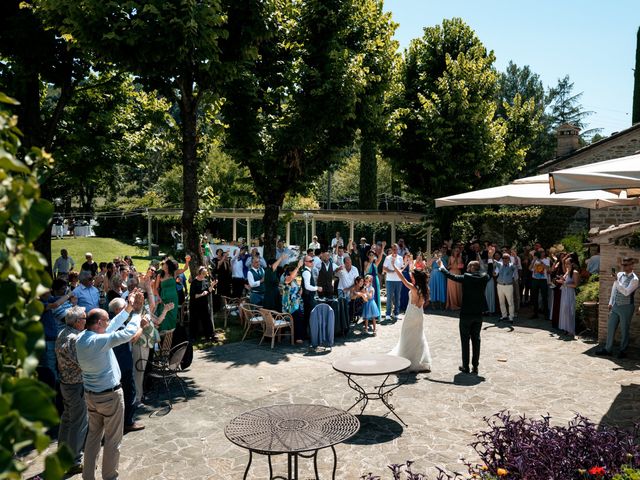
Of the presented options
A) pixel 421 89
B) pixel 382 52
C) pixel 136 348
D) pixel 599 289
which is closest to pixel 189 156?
pixel 136 348

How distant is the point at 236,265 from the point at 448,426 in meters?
9.56

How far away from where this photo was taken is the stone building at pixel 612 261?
11297 millimetres

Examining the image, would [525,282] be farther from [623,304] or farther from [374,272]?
[623,304]

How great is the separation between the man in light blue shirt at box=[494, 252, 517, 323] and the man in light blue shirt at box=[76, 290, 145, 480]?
1087cm

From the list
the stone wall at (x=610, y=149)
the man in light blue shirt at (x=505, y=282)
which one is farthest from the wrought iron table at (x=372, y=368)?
the stone wall at (x=610, y=149)

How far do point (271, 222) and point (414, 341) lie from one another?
27.3 ft

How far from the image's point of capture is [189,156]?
13.0 m

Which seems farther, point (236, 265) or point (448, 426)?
point (236, 265)

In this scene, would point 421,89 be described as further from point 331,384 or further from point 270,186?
point 331,384

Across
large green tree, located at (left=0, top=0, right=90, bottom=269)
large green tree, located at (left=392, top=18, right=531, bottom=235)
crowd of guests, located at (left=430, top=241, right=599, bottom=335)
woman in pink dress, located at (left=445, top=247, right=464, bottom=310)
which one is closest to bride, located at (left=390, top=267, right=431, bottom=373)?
crowd of guests, located at (left=430, top=241, right=599, bottom=335)

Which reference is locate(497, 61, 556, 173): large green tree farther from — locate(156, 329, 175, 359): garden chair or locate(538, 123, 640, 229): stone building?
locate(156, 329, 175, 359): garden chair

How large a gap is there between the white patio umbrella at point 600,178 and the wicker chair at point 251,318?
23.5 feet

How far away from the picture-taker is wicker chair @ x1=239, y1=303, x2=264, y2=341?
1244 centimetres

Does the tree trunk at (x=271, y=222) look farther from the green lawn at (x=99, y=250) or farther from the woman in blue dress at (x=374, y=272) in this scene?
the green lawn at (x=99, y=250)
